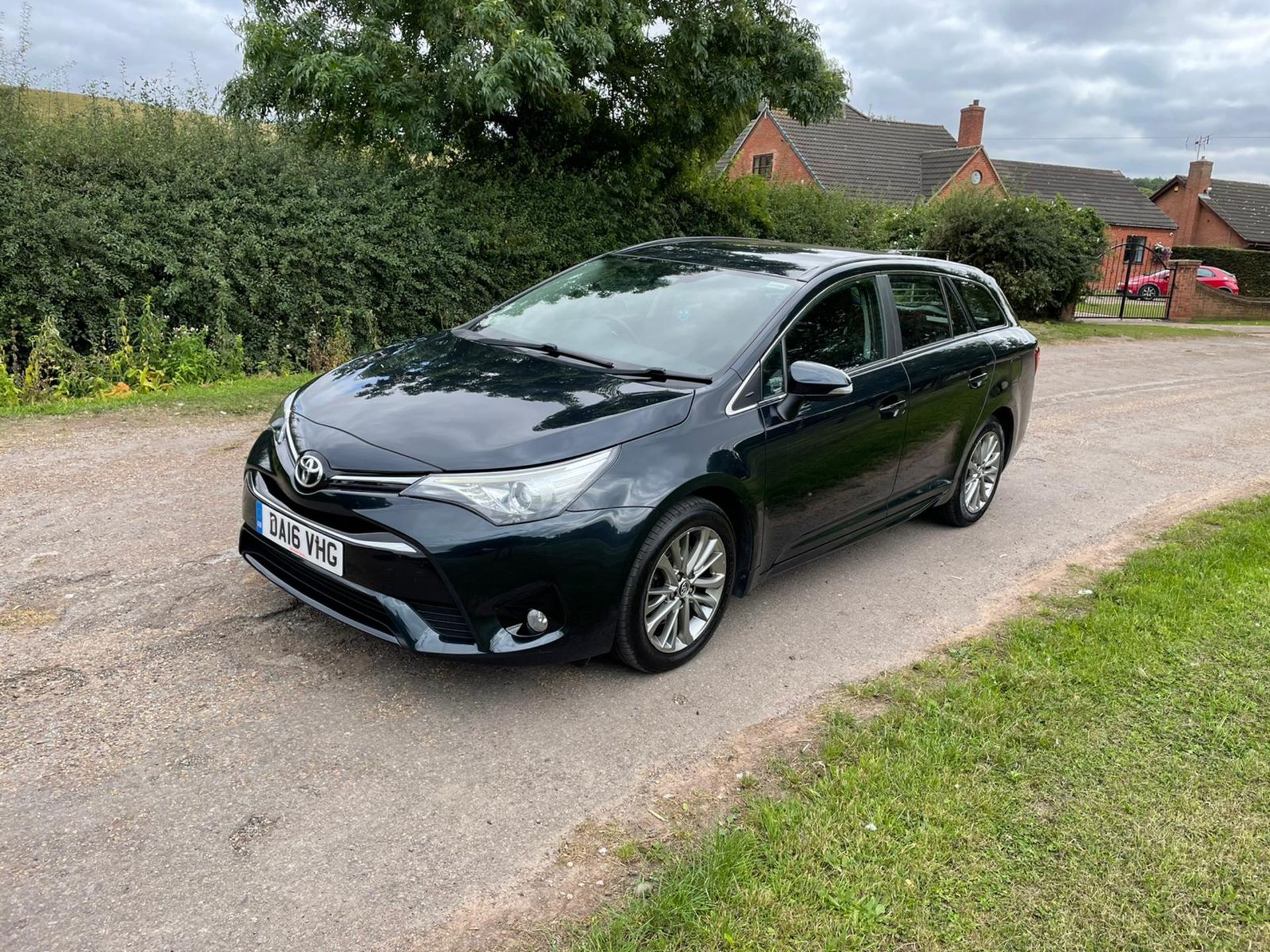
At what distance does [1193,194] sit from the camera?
5462cm

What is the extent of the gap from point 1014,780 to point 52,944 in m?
2.77

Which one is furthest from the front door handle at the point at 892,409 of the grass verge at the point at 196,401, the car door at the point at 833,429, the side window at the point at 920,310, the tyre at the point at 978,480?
the grass verge at the point at 196,401

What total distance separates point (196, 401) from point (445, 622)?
548 centimetres

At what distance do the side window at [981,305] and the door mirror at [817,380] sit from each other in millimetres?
2083

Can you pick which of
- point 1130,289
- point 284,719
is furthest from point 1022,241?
A: point 1130,289

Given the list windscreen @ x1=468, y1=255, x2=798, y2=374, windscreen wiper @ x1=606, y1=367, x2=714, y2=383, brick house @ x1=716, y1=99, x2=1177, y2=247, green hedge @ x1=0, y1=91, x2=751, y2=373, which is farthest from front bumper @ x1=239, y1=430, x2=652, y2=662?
brick house @ x1=716, y1=99, x2=1177, y2=247

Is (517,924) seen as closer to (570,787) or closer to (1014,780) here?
(570,787)

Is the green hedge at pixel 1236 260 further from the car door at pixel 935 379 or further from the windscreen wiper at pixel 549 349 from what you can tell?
the windscreen wiper at pixel 549 349

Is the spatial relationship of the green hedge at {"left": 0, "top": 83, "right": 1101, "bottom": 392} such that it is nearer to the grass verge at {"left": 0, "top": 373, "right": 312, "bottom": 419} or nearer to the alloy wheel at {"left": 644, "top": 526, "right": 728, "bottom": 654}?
the grass verge at {"left": 0, "top": 373, "right": 312, "bottom": 419}

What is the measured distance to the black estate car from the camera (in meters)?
3.10

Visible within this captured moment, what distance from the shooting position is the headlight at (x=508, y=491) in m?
3.06

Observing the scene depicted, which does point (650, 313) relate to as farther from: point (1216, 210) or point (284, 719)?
point (1216, 210)

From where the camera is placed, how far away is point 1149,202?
52.2 meters

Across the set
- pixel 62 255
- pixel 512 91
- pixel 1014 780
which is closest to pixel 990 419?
pixel 1014 780
